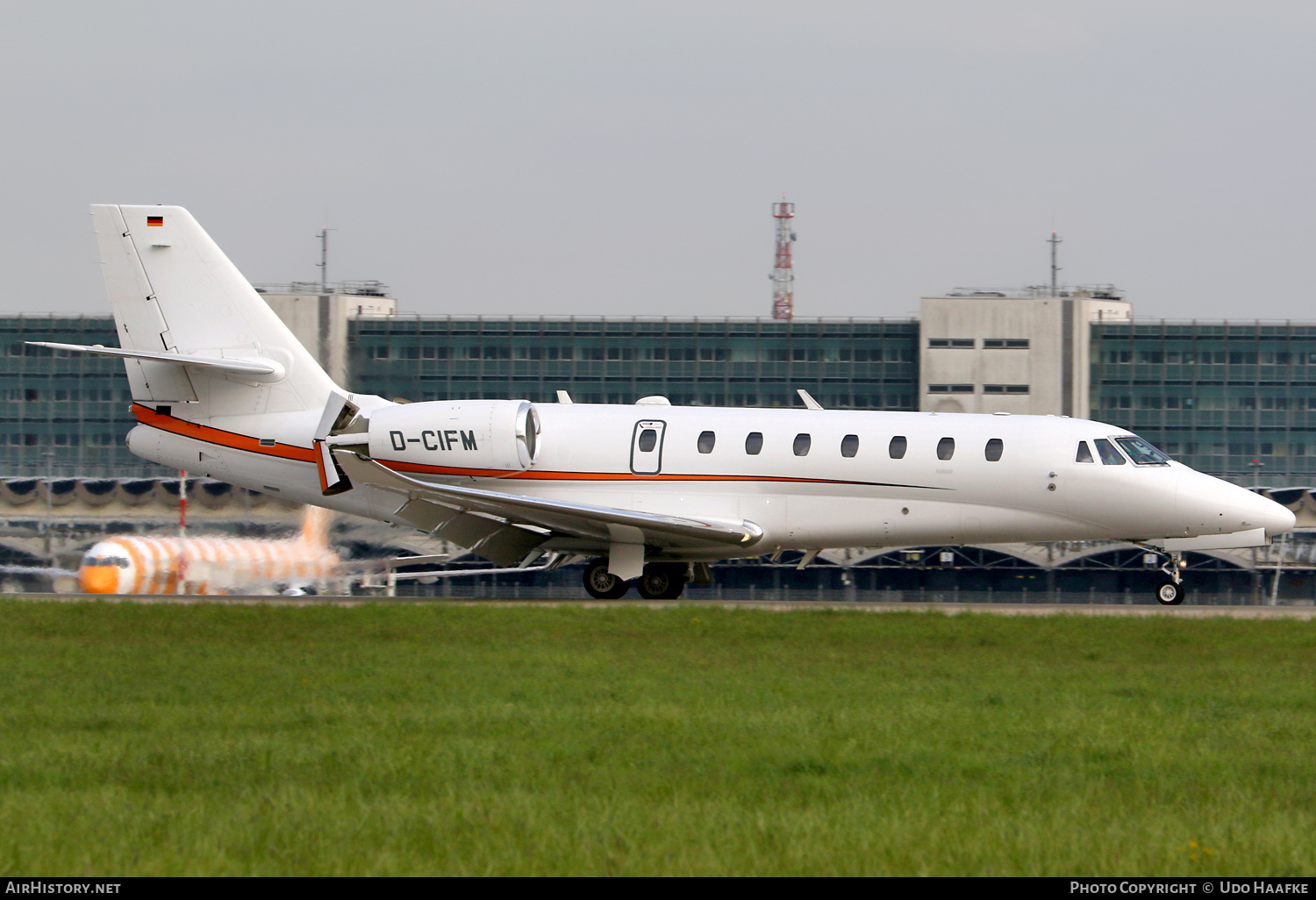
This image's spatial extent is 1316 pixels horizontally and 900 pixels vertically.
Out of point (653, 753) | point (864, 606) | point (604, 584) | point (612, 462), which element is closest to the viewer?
point (653, 753)

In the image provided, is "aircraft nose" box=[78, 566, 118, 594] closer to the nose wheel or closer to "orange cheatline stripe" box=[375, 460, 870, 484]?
"orange cheatline stripe" box=[375, 460, 870, 484]

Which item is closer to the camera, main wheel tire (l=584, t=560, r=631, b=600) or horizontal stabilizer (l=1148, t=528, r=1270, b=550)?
horizontal stabilizer (l=1148, t=528, r=1270, b=550)

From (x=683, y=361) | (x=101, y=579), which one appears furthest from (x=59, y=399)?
(x=101, y=579)

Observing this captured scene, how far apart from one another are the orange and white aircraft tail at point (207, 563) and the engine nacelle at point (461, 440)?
893 centimetres

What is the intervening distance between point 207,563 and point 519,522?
1285cm

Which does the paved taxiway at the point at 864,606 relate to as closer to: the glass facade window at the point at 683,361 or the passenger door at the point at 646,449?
the passenger door at the point at 646,449

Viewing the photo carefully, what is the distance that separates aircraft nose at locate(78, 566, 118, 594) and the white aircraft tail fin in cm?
923

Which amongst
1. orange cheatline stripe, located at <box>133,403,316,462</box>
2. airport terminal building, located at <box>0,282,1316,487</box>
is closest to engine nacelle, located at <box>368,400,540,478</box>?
orange cheatline stripe, located at <box>133,403,316,462</box>

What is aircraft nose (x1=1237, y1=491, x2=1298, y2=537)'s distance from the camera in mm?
22500

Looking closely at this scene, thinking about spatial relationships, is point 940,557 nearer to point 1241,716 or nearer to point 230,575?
point 230,575

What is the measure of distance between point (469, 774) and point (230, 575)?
82.0 ft

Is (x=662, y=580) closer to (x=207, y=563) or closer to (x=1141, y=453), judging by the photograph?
(x=1141, y=453)

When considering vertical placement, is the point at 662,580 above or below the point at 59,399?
below

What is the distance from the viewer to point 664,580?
24938 mm
